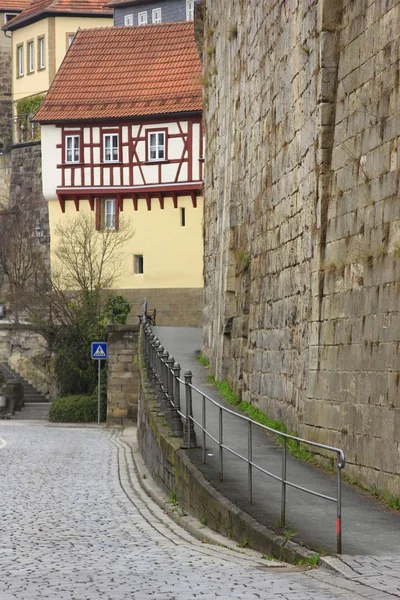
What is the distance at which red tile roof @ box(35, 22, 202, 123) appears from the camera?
54.5 meters

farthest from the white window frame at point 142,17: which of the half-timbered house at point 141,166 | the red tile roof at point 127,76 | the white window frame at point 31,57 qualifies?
the half-timbered house at point 141,166

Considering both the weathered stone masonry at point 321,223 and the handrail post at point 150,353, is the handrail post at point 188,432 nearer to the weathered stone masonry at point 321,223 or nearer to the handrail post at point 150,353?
the weathered stone masonry at point 321,223

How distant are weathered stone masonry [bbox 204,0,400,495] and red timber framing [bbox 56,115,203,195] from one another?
29.3 meters

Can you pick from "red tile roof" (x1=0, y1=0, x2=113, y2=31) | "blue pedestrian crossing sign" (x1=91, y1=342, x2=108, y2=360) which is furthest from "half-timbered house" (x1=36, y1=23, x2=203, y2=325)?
"red tile roof" (x1=0, y1=0, x2=113, y2=31)

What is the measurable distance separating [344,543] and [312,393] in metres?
5.54

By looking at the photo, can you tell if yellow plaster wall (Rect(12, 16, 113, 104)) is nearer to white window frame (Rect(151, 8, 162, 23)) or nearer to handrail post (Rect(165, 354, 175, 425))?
white window frame (Rect(151, 8, 162, 23))

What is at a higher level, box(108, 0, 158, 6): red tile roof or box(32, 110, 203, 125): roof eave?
box(108, 0, 158, 6): red tile roof

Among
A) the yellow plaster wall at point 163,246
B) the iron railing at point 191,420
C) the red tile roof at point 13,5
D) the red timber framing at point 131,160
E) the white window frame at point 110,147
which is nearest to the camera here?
the iron railing at point 191,420

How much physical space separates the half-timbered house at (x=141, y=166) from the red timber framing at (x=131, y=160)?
0.04m

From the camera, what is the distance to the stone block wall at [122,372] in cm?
3778

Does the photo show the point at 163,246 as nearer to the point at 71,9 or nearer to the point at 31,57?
the point at 71,9

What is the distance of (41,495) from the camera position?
1673 centimetres

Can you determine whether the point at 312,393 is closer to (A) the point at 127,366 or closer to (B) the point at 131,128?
(A) the point at 127,366

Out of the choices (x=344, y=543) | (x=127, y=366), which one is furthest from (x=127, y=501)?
(x=127, y=366)
